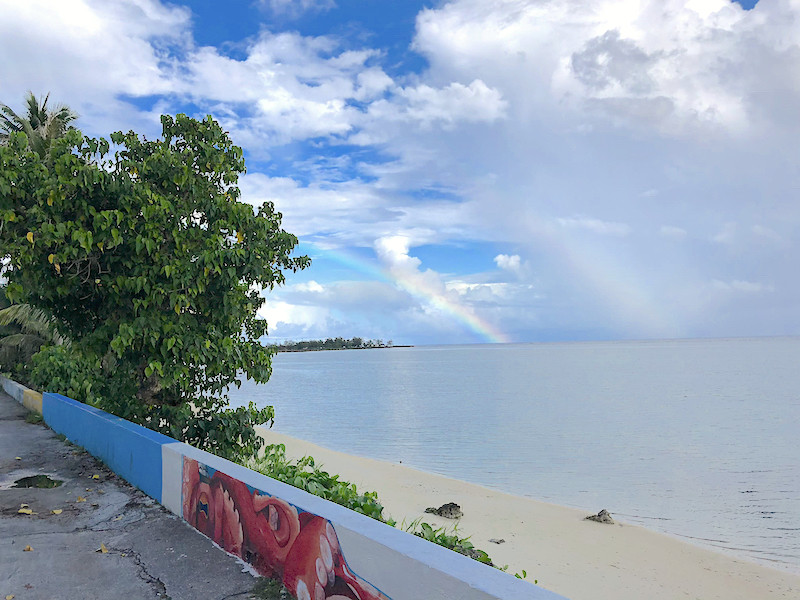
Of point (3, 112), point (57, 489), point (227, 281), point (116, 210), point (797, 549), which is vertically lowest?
point (797, 549)

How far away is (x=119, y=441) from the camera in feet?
26.3

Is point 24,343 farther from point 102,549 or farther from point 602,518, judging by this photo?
point 602,518

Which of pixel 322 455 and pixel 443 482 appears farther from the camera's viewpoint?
pixel 322 455

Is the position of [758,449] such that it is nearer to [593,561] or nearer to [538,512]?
[538,512]

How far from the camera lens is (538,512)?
48.1ft

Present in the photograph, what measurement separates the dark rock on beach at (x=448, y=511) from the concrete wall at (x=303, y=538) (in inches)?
303

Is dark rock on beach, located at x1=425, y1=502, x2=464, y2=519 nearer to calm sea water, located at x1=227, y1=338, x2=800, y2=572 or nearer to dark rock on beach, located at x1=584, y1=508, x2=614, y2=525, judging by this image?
dark rock on beach, located at x1=584, y1=508, x2=614, y2=525

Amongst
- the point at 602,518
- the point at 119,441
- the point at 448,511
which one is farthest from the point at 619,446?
the point at 119,441

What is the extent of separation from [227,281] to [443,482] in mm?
11684

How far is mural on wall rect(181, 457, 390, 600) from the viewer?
391cm

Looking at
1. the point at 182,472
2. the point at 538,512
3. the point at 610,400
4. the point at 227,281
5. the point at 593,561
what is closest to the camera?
the point at 182,472

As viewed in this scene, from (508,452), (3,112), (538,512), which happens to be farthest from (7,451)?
(3,112)

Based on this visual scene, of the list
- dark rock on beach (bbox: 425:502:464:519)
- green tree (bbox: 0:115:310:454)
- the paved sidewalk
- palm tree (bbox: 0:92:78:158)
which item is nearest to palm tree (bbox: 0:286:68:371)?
palm tree (bbox: 0:92:78:158)

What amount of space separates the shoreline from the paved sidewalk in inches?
231
